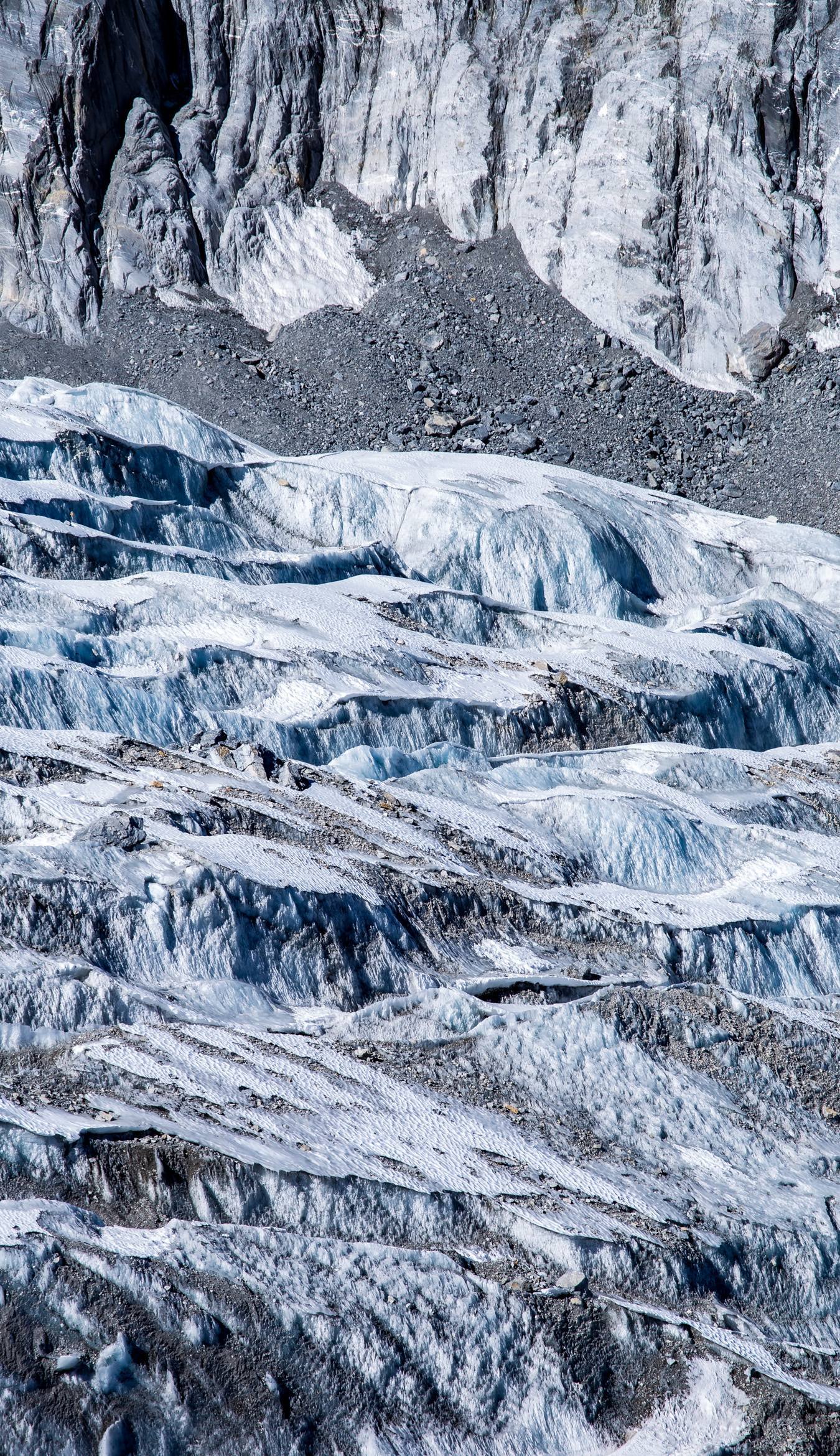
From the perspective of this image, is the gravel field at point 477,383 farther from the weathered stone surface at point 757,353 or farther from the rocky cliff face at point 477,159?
the rocky cliff face at point 477,159

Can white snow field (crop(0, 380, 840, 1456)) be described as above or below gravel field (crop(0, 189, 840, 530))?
below

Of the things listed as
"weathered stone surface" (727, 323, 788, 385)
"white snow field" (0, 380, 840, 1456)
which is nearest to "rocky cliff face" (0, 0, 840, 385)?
"weathered stone surface" (727, 323, 788, 385)

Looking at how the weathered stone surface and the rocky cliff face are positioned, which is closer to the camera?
the weathered stone surface

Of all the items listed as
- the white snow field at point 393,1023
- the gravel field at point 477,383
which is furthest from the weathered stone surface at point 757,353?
the white snow field at point 393,1023

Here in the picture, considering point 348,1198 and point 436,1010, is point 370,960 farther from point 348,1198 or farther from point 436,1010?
point 348,1198

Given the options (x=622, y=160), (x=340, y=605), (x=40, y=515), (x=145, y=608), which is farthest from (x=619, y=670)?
(x=622, y=160)

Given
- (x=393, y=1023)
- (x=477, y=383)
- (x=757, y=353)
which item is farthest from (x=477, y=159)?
(x=393, y=1023)

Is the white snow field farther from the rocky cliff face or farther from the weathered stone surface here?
the rocky cliff face

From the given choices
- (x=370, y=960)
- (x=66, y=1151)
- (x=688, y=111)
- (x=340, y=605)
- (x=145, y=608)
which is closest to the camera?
(x=66, y=1151)
